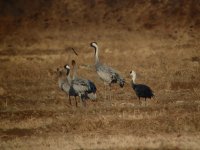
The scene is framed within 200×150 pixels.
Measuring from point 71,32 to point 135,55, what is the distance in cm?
1216

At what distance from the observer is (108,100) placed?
25188mm

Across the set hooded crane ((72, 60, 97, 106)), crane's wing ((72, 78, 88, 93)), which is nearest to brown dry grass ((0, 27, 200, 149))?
hooded crane ((72, 60, 97, 106))

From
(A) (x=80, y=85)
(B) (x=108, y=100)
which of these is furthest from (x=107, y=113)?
(B) (x=108, y=100)

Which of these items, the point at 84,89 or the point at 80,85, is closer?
the point at 84,89

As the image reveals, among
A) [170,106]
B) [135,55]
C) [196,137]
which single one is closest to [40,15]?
[135,55]

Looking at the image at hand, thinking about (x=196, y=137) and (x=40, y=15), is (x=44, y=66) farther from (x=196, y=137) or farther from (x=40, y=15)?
(x=196, y=137)

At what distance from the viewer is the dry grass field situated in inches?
736

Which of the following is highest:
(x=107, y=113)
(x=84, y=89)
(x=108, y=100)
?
(x=84, y=89)

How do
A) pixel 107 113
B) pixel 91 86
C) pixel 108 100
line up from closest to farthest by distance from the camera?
pixel 107 113 < pixel 91 86 < pixel 108 100

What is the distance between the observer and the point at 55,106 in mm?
24734

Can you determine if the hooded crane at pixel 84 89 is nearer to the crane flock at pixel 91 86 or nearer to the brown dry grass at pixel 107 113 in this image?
the crane flock at pixel 91 86

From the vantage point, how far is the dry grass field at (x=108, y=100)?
18.7m

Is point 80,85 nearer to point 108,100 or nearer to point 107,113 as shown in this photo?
point 108,100

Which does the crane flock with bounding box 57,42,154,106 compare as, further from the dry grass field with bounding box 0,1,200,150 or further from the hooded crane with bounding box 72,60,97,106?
the dry grass field with bounding box 0,1,200,150
